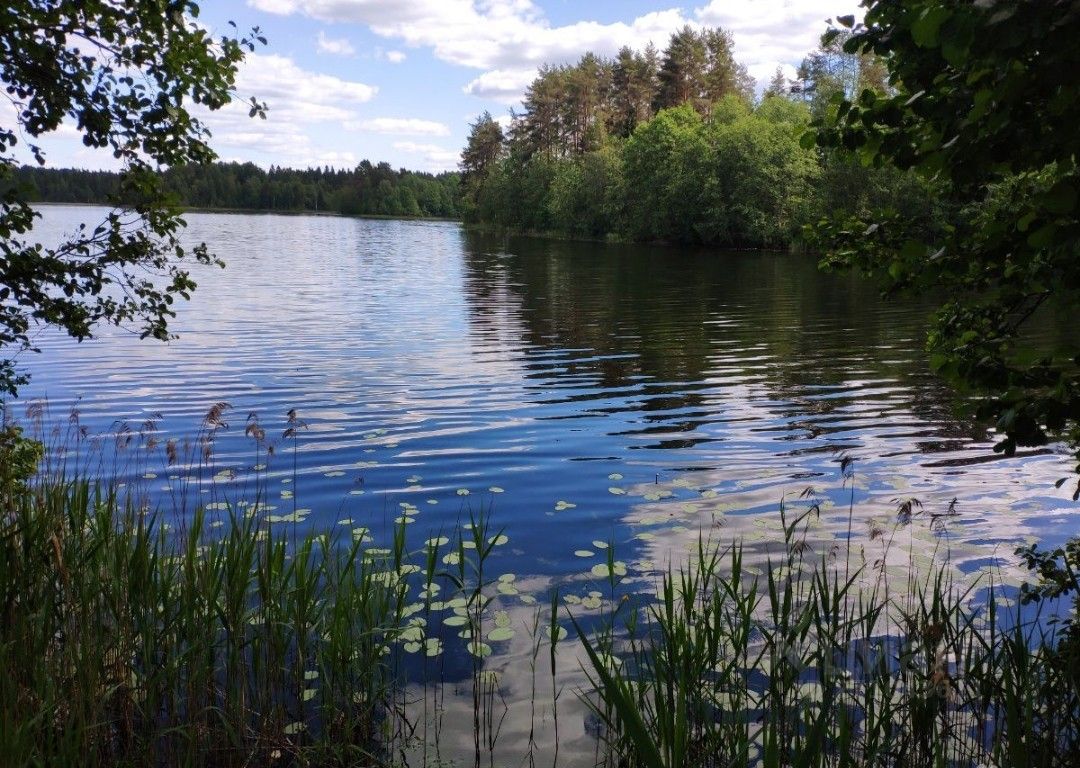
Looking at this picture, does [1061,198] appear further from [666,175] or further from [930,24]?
[666,175]

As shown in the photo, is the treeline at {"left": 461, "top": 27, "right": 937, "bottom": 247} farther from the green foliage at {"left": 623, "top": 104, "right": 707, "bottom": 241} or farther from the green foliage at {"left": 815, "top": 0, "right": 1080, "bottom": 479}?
the green foliage at {"left": 815, "top": 0, "right": 1080, "bottom": 479}

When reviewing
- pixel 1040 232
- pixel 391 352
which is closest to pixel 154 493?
pixel 1040 232

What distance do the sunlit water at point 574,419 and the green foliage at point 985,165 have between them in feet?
10.6

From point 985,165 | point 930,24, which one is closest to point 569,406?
point 985,165

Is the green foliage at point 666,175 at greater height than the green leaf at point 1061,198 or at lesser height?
greater

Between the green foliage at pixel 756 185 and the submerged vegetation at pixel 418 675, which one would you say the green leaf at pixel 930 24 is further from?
the green foliage at pixel 756 185

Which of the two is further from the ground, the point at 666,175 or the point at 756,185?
the point at 666,175

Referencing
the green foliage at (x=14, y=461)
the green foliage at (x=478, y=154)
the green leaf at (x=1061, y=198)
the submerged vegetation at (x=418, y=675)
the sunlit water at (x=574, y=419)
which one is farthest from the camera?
the green foliage at (x=478, y=154)

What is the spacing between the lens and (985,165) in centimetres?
342

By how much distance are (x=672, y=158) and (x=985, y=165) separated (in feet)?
249

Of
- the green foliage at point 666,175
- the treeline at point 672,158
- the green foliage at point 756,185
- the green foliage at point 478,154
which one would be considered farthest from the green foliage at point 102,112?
the green foliage at point 478,154

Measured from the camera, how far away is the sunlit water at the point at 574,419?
A: 9.39 metres

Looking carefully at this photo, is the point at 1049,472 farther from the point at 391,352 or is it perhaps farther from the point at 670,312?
the point at 670,312

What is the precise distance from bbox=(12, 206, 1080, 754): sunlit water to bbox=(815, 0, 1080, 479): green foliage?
10.6 ft
